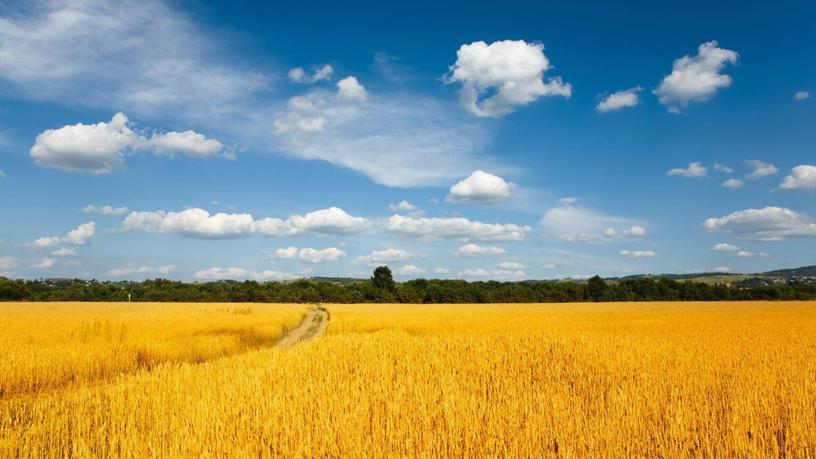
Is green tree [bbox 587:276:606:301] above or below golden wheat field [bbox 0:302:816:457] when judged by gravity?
below

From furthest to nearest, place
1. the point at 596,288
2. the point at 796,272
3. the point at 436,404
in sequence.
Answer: the point at 796,272, the point at 596,288, the point at 436,404

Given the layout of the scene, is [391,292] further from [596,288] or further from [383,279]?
[596,288]

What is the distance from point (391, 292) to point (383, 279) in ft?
12.0

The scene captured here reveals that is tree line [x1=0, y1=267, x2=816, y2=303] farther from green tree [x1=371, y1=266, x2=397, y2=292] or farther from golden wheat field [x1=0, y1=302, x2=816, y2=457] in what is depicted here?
golden wheat field [x1=0, y1=302, x2=816, y2=457]

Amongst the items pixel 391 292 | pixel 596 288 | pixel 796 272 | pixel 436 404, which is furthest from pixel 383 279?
pixel 796 272

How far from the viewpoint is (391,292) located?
317ft

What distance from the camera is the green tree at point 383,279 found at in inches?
3846

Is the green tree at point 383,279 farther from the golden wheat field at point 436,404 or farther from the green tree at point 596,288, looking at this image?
the golden wheat field at point 436,404

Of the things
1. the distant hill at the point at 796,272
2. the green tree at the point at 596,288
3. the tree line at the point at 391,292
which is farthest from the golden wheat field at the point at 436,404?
the distant hill at the point at 796,272

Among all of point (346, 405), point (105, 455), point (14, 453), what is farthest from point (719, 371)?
point (14, 453)

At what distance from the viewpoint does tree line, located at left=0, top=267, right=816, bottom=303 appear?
8706 centimetres

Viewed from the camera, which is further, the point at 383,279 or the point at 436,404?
the point at 383,279

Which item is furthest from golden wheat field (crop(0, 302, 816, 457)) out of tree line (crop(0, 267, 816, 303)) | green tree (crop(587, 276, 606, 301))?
green tree (crop(587, 276, 606, 301))

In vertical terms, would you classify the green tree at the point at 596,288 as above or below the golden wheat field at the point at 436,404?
below
